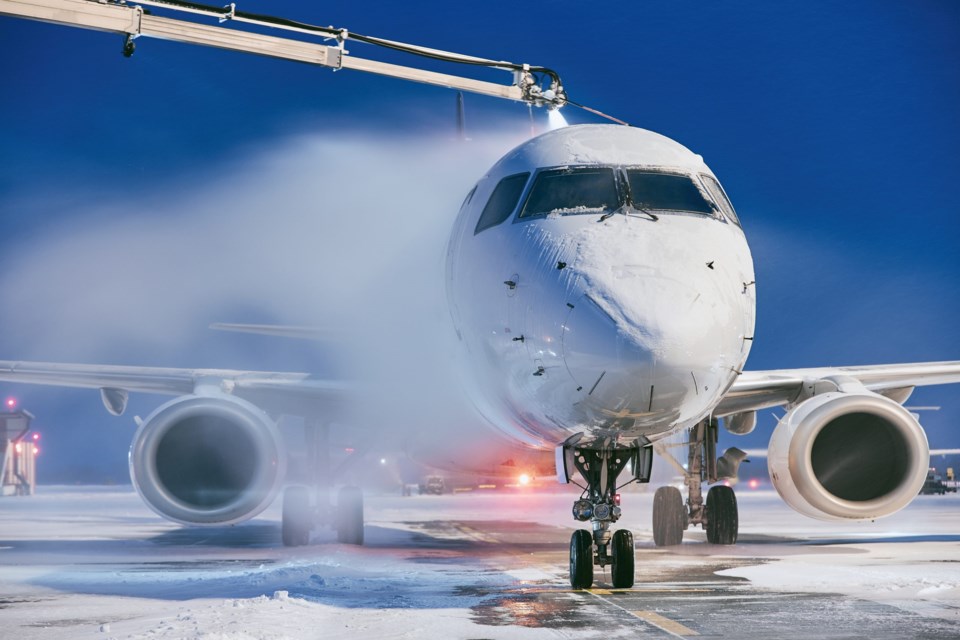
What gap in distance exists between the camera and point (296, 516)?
1556cm

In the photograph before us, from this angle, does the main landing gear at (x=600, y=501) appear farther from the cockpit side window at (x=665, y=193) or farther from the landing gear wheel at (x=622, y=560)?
the cockpit side window at (x=665, y=193)

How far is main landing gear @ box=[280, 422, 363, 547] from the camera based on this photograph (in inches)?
613

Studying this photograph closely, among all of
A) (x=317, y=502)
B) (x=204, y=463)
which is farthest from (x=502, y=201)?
(x=317, y=502)

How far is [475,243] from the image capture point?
353 inches

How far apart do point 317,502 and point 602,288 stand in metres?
9.78

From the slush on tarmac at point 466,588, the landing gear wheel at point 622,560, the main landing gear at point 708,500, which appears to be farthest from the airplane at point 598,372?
the main landing gear at point 708,500

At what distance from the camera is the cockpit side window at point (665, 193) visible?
328 inches

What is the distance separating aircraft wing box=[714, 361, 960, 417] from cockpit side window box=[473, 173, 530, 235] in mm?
4381

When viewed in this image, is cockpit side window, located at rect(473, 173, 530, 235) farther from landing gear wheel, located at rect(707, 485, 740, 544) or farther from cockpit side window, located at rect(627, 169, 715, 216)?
landing gear wheel, located at rect(707, 485, 740, 544)

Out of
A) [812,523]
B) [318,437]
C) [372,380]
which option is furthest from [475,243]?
[812,523]

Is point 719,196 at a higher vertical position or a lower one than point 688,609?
higher

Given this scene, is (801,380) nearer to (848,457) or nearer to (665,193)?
(848,457)

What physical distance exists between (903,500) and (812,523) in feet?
36.9

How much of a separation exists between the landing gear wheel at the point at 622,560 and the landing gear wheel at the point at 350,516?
274 inches
